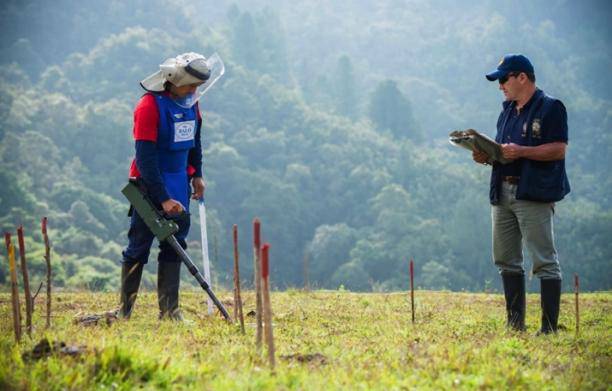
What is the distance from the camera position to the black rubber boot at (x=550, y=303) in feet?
20.0

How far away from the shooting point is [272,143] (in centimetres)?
9162

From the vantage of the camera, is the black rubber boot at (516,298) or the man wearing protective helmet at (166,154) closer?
the man wearing protective helmet at (166,154)

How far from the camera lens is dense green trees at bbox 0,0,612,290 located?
64.6m

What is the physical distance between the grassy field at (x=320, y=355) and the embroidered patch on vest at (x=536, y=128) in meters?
1.53

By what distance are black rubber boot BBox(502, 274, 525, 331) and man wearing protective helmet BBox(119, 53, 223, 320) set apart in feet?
8.90

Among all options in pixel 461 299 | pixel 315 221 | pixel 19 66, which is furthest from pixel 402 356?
pixel 19 66

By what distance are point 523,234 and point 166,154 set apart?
296cm

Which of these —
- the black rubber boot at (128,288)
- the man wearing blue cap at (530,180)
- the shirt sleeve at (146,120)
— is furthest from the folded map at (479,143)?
the black rubber boot at (128,288)

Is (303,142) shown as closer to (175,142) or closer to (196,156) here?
(196,156)

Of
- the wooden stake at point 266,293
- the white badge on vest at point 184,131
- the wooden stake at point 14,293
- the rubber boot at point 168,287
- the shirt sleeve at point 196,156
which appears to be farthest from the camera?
the shirt sleeve at point 196,156

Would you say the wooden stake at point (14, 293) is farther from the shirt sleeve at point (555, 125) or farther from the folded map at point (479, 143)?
the shirt sleeve at point (555, 125)

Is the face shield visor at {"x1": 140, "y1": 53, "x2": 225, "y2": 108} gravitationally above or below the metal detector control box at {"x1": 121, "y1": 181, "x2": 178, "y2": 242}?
above

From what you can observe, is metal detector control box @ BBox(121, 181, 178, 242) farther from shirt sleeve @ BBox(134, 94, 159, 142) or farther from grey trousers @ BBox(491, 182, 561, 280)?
grey trousers @ BBox(491, 182, 561, 280)

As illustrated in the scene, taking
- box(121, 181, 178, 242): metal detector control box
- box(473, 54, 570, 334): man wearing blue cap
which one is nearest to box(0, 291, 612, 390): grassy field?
box(473, 54, 570, 334): man wearing blue cap
